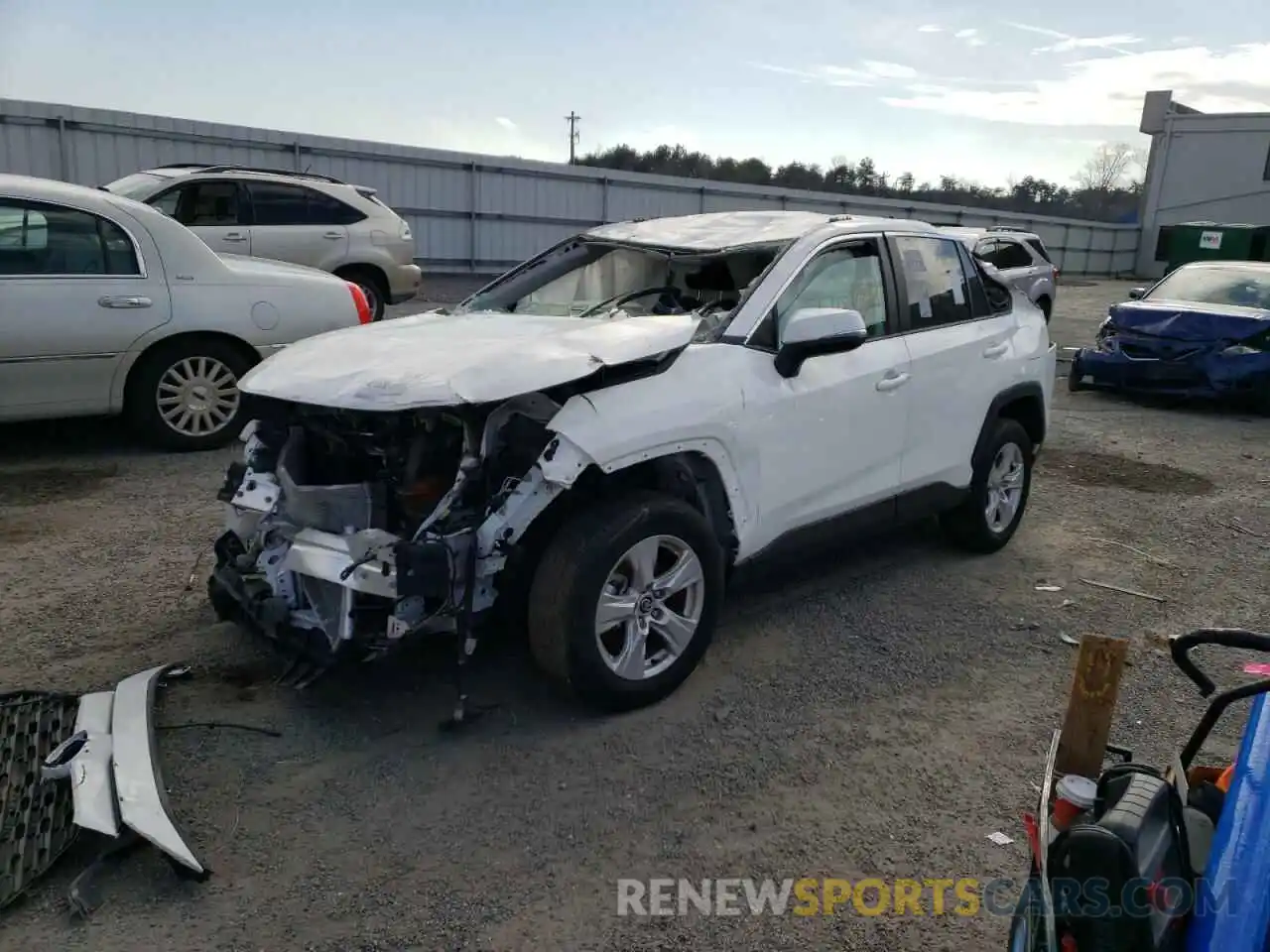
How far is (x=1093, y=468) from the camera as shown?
25.8 feet

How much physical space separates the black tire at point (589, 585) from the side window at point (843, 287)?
1021 millimetres

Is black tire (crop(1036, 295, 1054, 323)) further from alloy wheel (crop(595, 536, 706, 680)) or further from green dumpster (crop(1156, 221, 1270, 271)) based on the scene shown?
green dumpster (crop(1156, 221, 1270, 271))

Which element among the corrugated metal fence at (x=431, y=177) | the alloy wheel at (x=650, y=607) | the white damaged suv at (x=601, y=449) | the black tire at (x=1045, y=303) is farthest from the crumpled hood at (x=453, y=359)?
the corrugated metal fence at (x=431, y=177)

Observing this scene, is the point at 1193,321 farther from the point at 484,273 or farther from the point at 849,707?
the point at 484,273

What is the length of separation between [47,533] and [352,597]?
114 inches

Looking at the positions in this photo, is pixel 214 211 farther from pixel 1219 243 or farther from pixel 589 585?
pixel 1219 243

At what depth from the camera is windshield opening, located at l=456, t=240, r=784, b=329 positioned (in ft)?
14.7

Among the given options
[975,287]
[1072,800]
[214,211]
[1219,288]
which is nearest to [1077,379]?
[1219,288]

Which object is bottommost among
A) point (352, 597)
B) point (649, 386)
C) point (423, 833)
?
point (423, 833)

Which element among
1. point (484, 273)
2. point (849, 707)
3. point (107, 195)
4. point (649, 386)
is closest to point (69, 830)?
point (649, 386)

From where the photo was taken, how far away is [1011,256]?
13695mm

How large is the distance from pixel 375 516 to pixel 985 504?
3.25 m

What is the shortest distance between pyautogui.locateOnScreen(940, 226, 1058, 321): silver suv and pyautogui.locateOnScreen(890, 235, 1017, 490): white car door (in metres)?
8.18

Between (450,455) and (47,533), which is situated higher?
(450,455)
